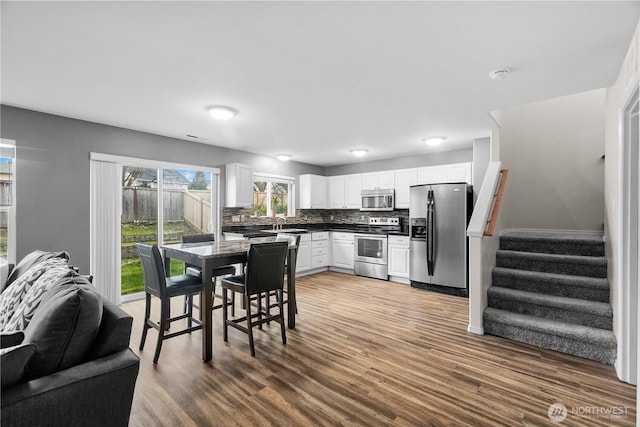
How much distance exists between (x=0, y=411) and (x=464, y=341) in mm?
3290

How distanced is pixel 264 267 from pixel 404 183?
3.85 m

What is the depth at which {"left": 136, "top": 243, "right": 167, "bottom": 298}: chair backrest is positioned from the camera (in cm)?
258

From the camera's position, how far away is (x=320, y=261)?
6.36 meters

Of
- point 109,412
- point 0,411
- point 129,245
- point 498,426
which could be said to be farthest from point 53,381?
point 129,245

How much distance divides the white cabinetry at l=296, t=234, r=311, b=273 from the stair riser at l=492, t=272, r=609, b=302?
3.40 metres

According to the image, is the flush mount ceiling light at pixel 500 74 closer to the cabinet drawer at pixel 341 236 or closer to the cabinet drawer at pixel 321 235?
the cabinet drawer at pixel 341 236

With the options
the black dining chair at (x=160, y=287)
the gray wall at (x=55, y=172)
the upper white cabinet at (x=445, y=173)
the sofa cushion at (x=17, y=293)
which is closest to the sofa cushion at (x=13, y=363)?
the sofa cushion at (x=17, y=293)

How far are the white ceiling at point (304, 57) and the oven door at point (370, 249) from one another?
2.64 meters

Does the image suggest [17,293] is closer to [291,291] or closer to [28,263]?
[28,263]

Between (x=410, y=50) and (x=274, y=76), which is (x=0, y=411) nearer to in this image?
(x=274, y=76)

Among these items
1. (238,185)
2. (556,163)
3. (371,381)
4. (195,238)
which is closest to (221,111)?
(195,238)

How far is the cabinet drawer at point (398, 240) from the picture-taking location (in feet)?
17.8

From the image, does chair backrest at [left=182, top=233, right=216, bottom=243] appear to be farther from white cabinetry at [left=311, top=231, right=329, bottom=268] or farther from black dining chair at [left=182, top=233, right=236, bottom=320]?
white cabinetry at [left=311, top=231, right=329, bottom=268]

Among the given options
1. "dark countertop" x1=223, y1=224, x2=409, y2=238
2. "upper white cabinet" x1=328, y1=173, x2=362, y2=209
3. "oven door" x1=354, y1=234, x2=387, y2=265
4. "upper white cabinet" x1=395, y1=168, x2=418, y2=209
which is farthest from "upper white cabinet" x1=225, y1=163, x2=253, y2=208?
"upper white cabinet" x1=395, y1=168, x2=418, y2=209
